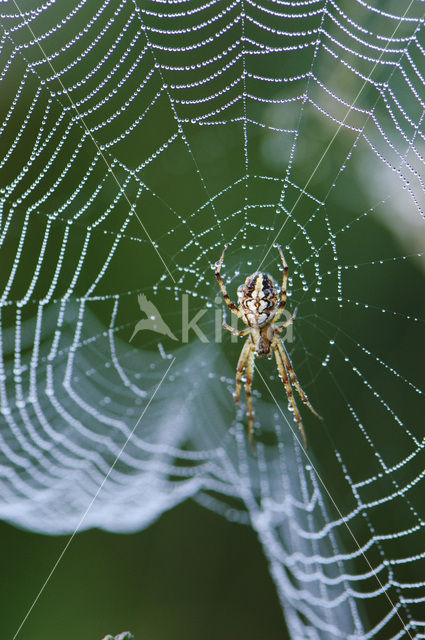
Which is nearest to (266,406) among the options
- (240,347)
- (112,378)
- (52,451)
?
(240,347)

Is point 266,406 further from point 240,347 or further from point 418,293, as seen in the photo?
point 418,293
